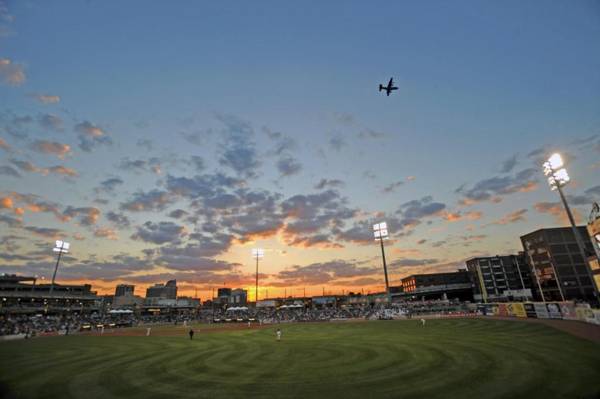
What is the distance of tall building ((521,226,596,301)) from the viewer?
95812 mm

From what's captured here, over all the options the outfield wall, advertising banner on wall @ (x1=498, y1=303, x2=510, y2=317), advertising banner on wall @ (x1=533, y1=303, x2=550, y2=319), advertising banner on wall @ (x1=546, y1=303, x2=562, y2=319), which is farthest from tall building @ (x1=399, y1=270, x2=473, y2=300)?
advertising banner on wall @ (x1=546, y1=303, x2=562, y2=319)

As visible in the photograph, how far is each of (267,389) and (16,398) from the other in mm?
12568

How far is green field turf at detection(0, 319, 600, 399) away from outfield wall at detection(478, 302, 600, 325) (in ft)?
45.8

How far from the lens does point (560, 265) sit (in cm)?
9931

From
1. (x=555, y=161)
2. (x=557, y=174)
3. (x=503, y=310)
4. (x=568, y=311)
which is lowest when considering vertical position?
(x=503, y=310)

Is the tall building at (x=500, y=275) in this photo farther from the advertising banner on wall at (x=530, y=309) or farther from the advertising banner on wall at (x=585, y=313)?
the advertising banner on wall at (x=585, y=313)

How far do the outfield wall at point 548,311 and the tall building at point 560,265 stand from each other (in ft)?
183

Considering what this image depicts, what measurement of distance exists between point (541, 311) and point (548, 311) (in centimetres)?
147

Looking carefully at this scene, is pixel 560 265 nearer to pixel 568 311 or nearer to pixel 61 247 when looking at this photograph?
pixel 568 311

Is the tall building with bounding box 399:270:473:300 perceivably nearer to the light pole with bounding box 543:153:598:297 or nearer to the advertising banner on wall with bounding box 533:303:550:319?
the advertising banner on wall with bounding box 533:303:550:319

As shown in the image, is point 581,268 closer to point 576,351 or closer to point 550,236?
point 550,236

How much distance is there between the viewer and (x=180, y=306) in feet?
463

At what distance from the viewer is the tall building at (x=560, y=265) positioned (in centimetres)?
9581

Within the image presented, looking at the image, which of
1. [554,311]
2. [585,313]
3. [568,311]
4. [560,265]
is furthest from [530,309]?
[560,265]
